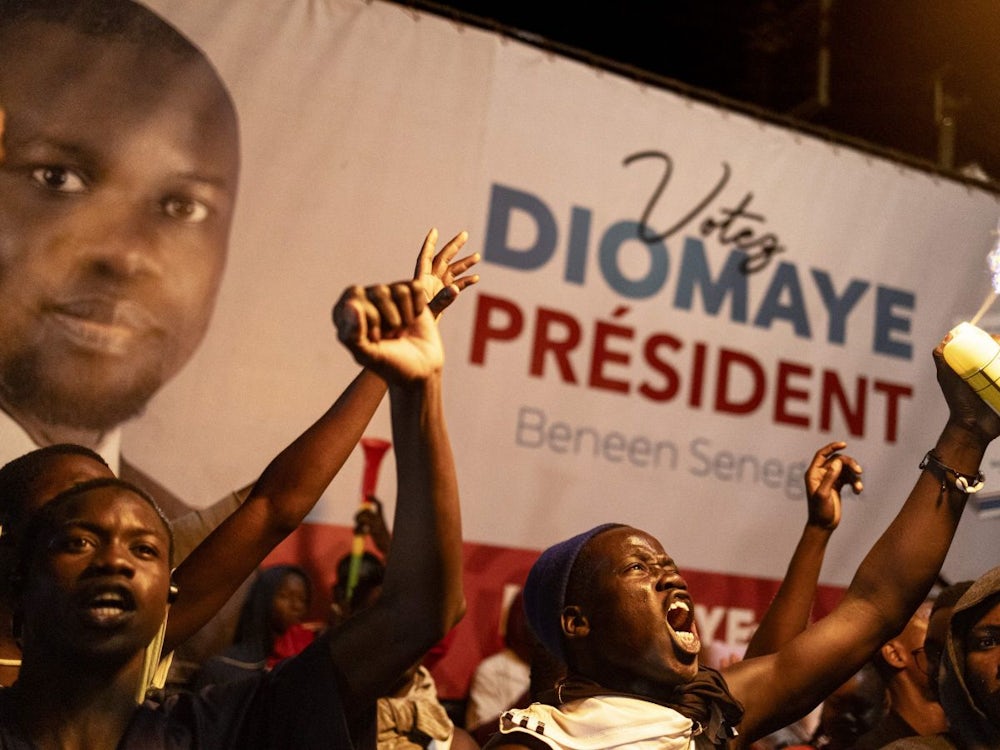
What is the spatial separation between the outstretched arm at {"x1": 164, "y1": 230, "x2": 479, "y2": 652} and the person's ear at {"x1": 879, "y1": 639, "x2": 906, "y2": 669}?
5.36ft

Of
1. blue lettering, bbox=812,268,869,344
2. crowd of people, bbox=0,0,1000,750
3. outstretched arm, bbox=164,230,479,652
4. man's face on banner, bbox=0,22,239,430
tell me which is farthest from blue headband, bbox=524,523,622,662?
blue lettering, bbox=812,268,869,344

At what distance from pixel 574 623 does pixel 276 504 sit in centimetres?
55

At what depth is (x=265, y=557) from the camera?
7.13ft

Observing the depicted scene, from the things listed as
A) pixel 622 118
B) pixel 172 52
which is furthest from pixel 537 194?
pixel 172 52

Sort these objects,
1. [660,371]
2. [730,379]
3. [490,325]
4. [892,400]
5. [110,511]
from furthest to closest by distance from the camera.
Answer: [892,400] → [730,379] → [660,371] → [490,325] → [110,511]

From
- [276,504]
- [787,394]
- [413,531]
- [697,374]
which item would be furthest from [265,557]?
[787,394]

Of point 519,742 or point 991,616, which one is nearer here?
point 519,742

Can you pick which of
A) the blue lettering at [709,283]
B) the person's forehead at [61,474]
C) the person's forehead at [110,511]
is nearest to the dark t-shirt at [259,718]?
the person's forehead at [110,511]

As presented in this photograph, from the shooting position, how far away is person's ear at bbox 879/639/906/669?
2.89m

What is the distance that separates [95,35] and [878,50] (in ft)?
12.3

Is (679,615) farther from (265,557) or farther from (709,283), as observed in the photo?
(709,283)

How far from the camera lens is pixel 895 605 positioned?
2018 millimetres

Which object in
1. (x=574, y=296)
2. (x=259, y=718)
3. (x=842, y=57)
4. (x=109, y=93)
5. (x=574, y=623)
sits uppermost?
(x=842, y=57)

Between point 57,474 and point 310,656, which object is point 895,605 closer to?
point 310,656
